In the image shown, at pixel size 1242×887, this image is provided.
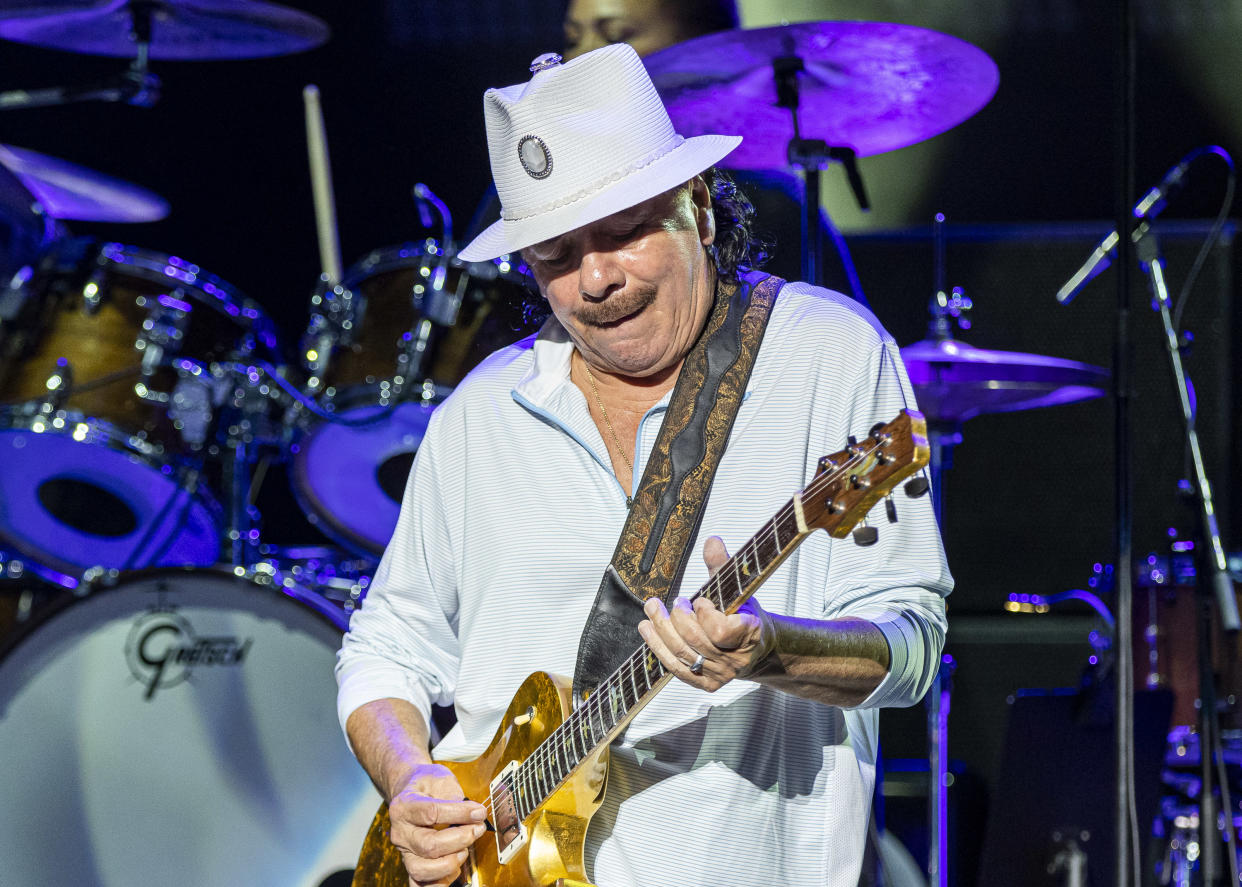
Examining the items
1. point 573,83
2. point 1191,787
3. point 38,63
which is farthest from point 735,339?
point 38,63

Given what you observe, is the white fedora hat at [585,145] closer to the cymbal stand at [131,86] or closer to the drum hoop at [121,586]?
the drum hoop at [121,586]

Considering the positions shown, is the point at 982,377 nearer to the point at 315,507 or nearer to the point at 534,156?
the point at 534,156

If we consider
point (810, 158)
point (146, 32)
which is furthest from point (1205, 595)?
point (146, 32)

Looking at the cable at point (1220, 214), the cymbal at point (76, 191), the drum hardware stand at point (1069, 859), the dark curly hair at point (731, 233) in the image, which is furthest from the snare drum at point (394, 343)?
the drum hardware stand at point (1069, 859)

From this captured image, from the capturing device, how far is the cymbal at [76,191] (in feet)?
13.7

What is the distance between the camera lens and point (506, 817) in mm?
2111

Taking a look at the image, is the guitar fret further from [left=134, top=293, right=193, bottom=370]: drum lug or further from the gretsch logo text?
[left=134, top=293, right=193, bottom=370]: drum lug

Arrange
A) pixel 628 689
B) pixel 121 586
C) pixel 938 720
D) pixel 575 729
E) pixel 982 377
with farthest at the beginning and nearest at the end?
pixel 121 586 < pixel 938 720 < pixel 982 377 < pixel 575 729 < pixel 628 689

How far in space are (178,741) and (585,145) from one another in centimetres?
231

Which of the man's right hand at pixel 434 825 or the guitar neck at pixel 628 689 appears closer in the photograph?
the guitar neck at pixel 628 689

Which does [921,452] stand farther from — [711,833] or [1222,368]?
[1222,368]

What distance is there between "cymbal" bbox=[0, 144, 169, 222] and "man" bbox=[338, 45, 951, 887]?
237 centimetres

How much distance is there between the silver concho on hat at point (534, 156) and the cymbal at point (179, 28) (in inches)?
95.7

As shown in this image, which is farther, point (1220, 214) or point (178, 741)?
point (1220, 214)
